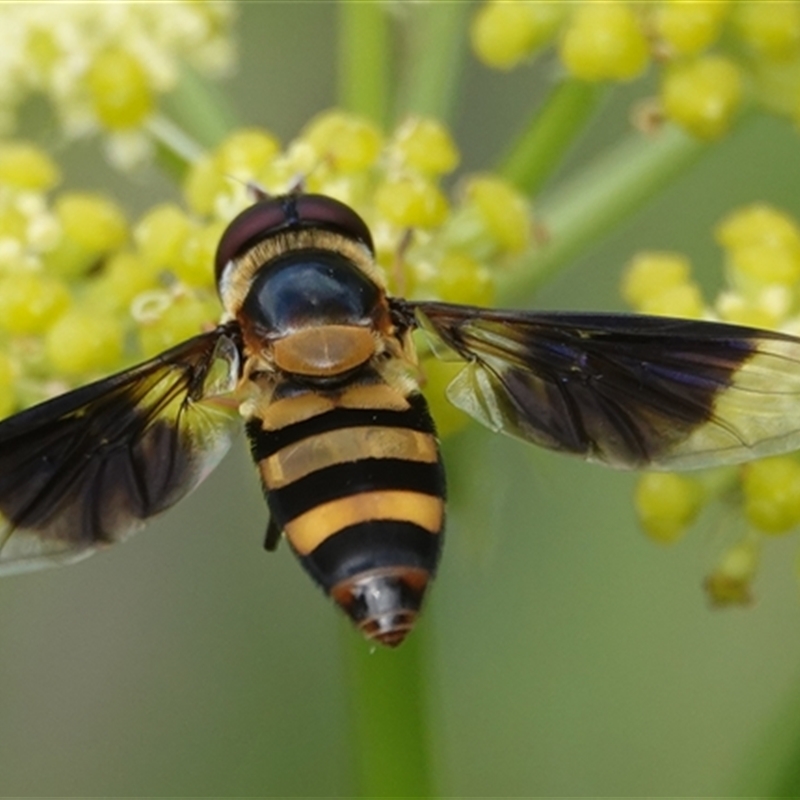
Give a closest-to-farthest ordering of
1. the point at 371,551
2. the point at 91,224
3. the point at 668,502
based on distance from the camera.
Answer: the point at 371,551 → the point at 668,502 → the point at 91,224

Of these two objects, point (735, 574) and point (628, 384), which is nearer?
point (628, 384)

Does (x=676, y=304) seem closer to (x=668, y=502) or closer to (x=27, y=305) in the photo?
(x=668, y=502)

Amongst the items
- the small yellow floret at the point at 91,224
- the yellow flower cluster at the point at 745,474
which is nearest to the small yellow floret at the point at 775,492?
the yellow flower cluster at the point at 745,474

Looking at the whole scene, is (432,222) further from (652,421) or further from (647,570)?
(647,570)

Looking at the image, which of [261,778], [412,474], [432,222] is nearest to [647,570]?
[261,778]

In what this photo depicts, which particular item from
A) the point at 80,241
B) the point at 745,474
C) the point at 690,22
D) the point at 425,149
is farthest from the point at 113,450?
the point at 690,22

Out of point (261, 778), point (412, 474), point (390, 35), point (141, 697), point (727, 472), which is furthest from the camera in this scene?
point (141, 697)

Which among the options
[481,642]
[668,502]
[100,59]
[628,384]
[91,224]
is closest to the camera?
[628,384]

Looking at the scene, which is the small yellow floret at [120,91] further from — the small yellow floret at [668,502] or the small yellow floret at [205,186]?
the small yellow floret at [668,502]
